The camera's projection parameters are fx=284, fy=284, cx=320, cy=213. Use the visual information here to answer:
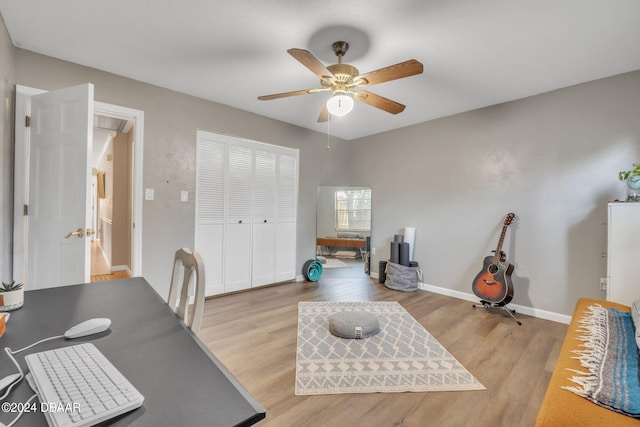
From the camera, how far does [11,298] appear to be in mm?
1150

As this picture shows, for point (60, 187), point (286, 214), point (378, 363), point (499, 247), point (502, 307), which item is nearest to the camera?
point (378, 363)

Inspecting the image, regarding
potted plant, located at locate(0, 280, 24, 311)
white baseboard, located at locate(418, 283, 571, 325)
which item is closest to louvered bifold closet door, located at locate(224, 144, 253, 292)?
potted plant, located at locate(0, 280, 24, 311)

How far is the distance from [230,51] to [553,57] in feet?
8.79

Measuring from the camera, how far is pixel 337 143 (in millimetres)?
5070

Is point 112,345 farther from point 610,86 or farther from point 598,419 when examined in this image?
point 610,86

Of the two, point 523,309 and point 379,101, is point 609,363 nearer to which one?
point 379,101

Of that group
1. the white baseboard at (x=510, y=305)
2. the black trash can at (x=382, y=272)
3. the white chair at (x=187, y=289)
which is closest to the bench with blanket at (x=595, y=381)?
the white chair at (x=187, y=289)

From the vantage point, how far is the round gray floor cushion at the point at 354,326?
249 cm

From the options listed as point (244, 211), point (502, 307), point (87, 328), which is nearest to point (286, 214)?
point (244, 211)

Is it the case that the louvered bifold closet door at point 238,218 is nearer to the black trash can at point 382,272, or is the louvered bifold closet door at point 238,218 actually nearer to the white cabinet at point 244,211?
the white cabinet at point 244,211

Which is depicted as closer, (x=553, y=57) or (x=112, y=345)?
(x=112, y=345)

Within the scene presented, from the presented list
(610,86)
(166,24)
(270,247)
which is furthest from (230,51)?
(610,86)

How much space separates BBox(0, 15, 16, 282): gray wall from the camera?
6.73 feet

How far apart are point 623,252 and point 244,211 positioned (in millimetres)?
3893
